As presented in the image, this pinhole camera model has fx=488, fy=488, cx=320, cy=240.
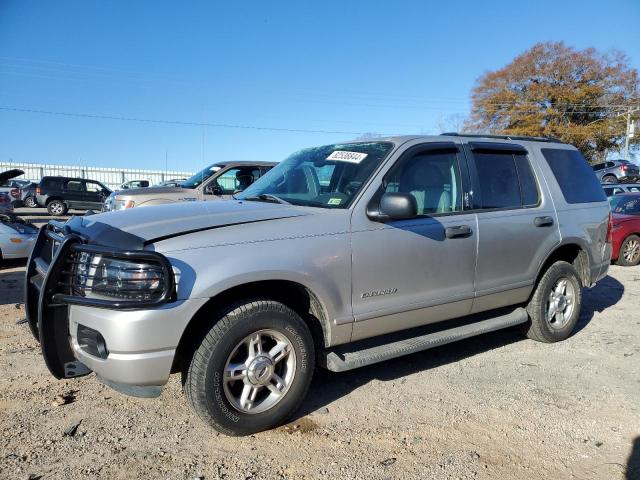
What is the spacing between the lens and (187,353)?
2.96m

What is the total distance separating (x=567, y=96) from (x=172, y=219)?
4437 centimetres

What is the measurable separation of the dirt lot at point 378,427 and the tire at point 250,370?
17 centimetres

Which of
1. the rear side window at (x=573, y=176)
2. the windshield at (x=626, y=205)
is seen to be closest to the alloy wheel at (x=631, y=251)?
the windshield at (x=626, y=205)

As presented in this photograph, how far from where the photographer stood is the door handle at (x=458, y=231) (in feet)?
12.6

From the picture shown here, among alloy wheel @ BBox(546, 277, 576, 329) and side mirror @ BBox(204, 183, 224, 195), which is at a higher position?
side mirror @ BBox(204, 183, 224, 195)

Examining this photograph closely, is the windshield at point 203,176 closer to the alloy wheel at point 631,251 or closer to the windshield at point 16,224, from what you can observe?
the windshield at point 16,224

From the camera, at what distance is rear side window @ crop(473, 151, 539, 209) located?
434 cm

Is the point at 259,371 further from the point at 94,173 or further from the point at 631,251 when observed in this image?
the point at 94,173

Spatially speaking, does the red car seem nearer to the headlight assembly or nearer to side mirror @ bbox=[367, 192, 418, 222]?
side mirror @ bbox=[367, 192, 418, 222]

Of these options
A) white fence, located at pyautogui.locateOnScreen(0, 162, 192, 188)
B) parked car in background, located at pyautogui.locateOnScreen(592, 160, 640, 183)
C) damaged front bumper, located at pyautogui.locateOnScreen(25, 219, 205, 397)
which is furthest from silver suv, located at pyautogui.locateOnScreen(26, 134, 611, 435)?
white fence, located at pyautogui.locateOnScreen(0, 162, 192, 188)

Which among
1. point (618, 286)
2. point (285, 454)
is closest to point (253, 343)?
point (285, 454)

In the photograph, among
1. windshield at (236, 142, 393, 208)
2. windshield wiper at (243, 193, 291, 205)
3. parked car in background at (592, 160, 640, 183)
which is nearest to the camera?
windshield at (236, 142, 393, 208)

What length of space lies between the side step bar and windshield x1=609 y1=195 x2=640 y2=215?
24.4 feet

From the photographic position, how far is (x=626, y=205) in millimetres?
10266
